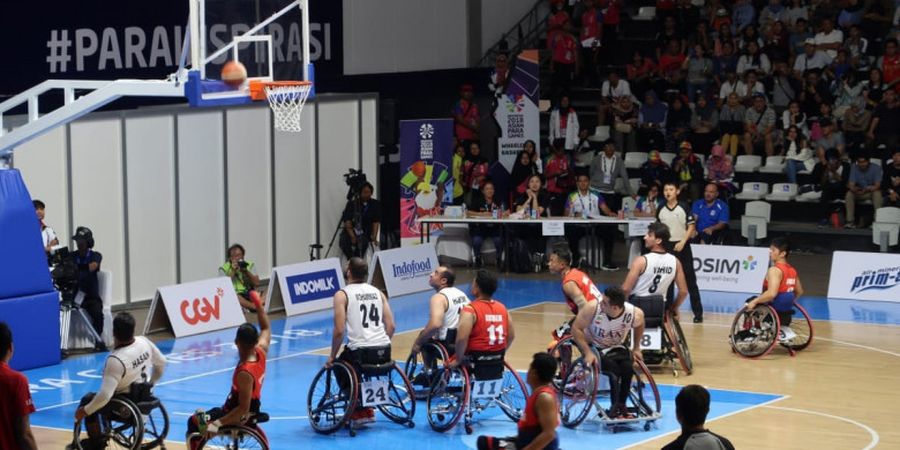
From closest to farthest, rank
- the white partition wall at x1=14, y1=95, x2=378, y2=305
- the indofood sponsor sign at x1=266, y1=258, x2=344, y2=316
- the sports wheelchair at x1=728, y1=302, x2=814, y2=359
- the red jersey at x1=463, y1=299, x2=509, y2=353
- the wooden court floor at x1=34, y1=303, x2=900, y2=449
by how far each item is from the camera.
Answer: the red jersey at x1=463, y1=299, x2=509, y2=353, the wooden court floor at x1=34, y1=303, x2=900, y2=449, the sports wheelchair at x1=728, y1=302, x2=814, y2=359, the white partition wall at x1=14, y1=95, x2=378, y2=305, the indofood sponsor sign at x1=266, y1=258, x2=344, y2=316

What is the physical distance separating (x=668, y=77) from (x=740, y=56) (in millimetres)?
1450

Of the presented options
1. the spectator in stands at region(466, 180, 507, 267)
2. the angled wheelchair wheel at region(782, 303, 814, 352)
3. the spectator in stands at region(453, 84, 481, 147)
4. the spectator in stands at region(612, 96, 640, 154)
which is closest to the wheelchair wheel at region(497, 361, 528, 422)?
the angled wheelchair wheel at region(782, 303, 814, 352)

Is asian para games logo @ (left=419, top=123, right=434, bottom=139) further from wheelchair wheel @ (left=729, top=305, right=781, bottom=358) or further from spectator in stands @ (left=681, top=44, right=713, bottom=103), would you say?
wheelchair wheel @ (left=729, top=305, right=781, bottom=358)

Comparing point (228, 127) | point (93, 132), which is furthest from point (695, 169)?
point (93, 132)

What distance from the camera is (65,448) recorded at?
41.2 ft

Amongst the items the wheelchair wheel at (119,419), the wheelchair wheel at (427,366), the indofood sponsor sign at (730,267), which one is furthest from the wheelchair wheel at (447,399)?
the indofood sponsor sign at (730,267)

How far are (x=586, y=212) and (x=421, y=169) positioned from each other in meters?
3.50

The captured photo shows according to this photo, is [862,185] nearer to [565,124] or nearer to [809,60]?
[809,60]

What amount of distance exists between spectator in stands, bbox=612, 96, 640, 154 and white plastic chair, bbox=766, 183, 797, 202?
2966 millimetres

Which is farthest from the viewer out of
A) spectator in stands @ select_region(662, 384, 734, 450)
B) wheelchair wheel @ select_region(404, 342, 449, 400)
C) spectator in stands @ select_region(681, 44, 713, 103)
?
spectator in stands @ select_region(681, 44, 713, 103)

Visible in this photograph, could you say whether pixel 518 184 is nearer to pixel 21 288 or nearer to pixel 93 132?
pixel 93 132

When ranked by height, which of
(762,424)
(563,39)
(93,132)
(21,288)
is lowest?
(762,424)

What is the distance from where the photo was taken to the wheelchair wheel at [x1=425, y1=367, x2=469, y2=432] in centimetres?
1334

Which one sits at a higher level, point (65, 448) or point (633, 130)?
point (633, 130)
